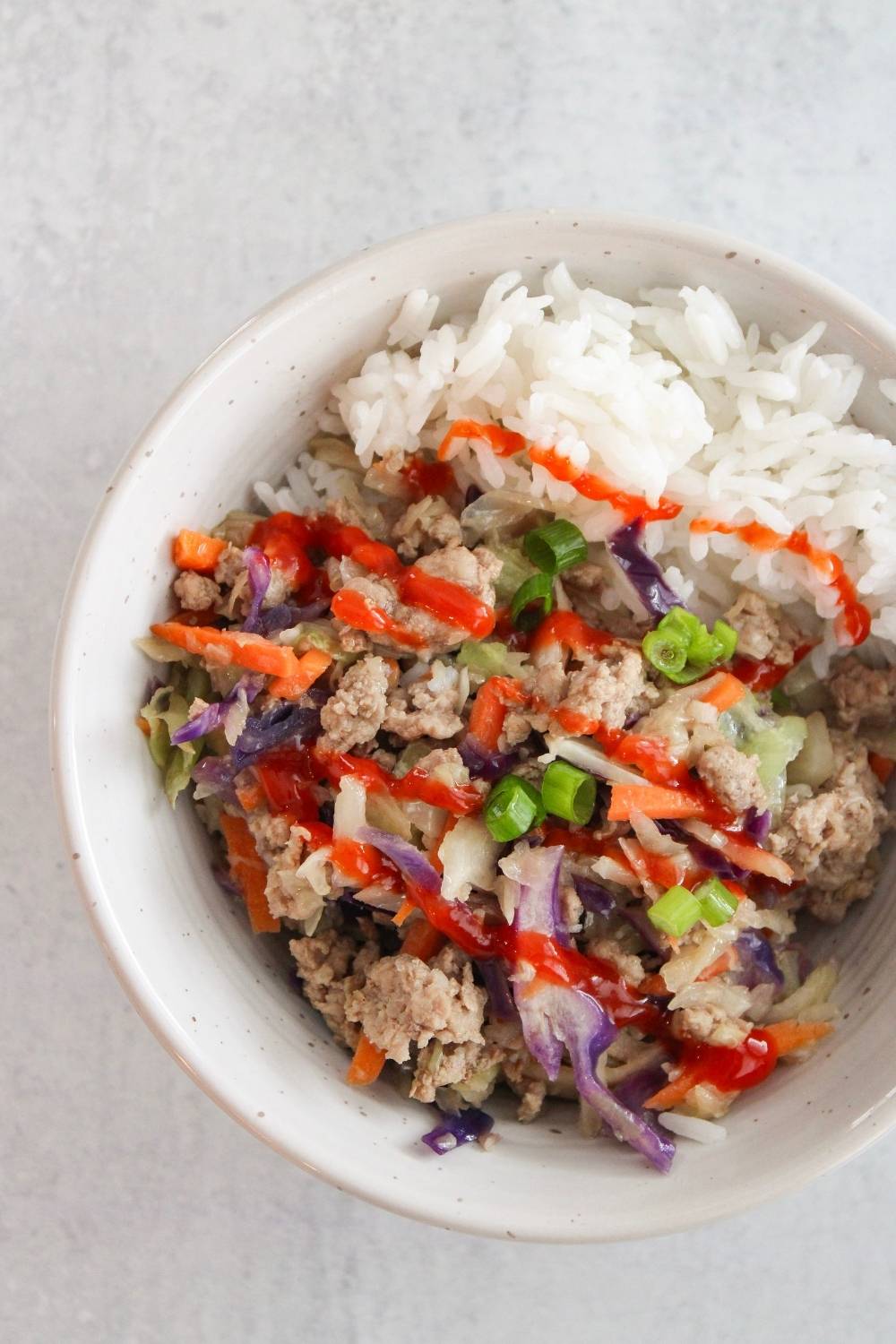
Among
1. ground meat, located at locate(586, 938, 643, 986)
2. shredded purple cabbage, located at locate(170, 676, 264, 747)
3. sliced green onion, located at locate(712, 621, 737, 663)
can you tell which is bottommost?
shredded purple cabbage, located at locate(170, 676, 264, 747)

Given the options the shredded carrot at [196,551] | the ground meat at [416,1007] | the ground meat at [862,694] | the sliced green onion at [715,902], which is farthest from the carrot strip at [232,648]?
the ground meat at [862,694]

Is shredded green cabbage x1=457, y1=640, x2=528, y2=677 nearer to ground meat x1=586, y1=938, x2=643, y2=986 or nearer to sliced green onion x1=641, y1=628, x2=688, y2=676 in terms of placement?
sliced green onion x1=641, y1=628, x2=688, y2=676

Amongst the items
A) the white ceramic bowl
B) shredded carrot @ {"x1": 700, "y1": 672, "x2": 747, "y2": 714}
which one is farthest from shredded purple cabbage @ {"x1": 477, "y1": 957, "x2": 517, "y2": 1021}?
shredded carrot @ {"x1": 700, "y1": 672, "x2": 747, "y2": 714}

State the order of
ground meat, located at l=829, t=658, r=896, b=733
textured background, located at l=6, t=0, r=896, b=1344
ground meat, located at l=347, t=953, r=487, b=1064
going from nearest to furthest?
ground meat, located at l=347, t=953, r=487, b=1064, ground meat, located at l=829, t=658, r=896, b=733, textured background, located at l=6, t=0, r=896, b=1344

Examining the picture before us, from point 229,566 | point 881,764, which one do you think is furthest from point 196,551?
point 881,764

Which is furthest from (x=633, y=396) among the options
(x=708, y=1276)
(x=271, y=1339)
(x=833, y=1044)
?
(x=271, y=1339)
